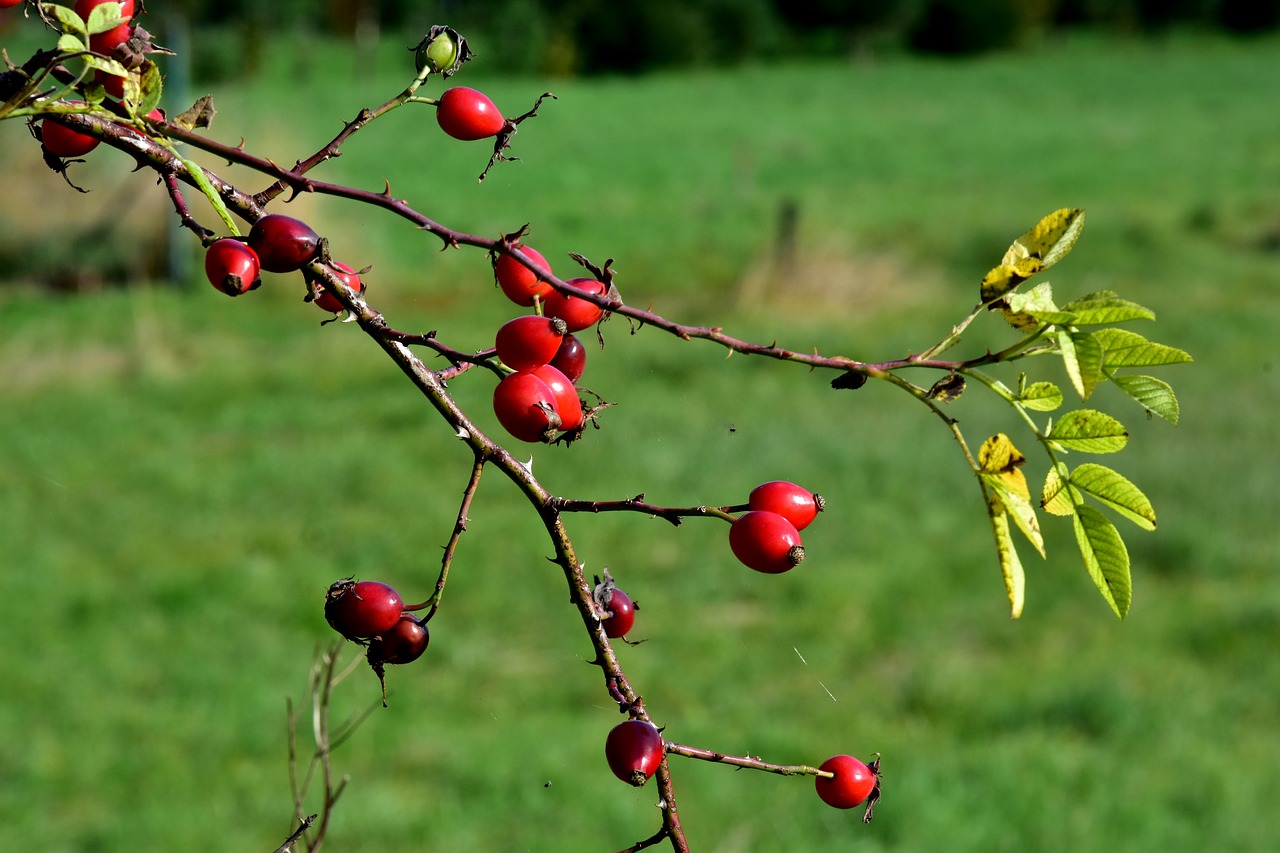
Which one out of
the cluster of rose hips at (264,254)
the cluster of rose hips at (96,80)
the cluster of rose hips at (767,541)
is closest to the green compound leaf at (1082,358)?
the cluster of rose hips at (767,541)

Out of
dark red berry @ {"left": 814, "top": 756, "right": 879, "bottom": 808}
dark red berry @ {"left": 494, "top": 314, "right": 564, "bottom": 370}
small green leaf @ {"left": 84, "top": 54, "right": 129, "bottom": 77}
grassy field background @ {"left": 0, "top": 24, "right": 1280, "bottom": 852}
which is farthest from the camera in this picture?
grassy field background @ {"left": 0, "top": 24, "right": 1280, "bottom": 852}

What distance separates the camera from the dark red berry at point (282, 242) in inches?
31.1

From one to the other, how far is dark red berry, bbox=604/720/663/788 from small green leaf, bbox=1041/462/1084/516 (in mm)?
276

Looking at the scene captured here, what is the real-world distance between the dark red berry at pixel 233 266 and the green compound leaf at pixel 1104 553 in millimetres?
508

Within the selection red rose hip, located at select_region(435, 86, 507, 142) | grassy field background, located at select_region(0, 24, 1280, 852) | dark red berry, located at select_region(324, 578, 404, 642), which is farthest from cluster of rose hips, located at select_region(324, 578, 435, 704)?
grassy field background, located at select_region(0, 24, 1280, 852)

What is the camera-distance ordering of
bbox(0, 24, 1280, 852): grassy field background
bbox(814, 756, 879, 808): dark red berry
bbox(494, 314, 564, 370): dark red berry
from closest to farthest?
bbox(494, 314, 564, 370): dark red berry < bbox(814, 756, 879, 808): dark red berry < bbox(0, 24, 1280, 852): grassy field background

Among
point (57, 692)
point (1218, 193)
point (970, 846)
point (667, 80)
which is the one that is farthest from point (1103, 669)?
point (667, 80)

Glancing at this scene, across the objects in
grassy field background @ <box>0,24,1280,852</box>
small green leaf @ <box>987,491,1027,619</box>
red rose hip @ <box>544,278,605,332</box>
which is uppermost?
red rose hip @ <box>544,278,605,332</box>

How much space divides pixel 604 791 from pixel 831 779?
4.78 m

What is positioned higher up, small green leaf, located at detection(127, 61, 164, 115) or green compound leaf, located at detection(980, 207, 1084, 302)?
small green leaf, located at detection(127, 61, 164, 115)

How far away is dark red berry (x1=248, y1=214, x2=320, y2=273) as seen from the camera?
79 cm

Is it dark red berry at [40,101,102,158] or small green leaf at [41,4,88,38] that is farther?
dark red berry at [40,101,102,158]

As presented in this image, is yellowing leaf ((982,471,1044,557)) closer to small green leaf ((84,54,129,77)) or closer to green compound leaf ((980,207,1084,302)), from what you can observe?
green compound leaf ((980,207,1084,302))

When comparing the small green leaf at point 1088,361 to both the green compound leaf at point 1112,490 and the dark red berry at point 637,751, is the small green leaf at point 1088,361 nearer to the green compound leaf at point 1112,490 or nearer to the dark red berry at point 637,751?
the green compound leaf at point 1112,490
